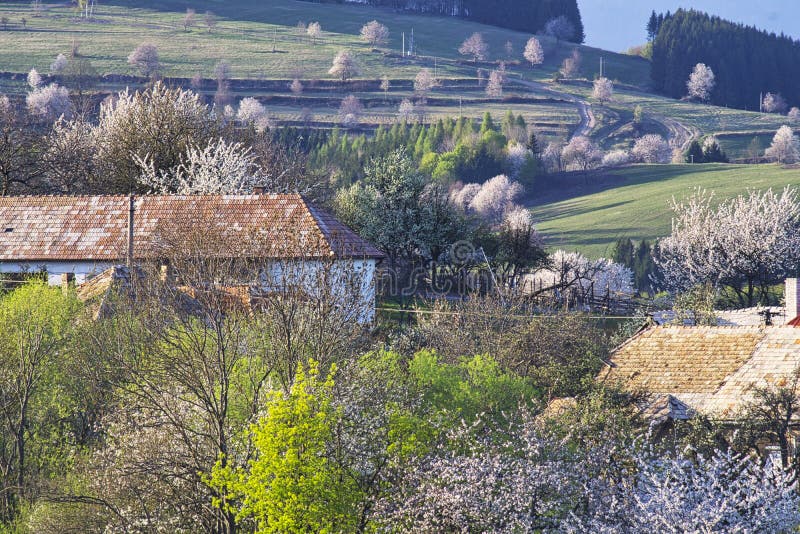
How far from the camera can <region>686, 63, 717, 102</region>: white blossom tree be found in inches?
7667

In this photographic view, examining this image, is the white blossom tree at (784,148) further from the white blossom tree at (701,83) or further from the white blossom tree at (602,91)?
the white blossom tree at (701,83)

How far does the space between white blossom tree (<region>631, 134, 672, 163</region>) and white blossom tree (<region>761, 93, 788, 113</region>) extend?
48.2 metres

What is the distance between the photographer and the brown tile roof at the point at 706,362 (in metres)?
27.9

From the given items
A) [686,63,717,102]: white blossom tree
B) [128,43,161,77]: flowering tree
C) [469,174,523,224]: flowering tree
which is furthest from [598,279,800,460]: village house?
[686,63,717,102]: white blossom tree

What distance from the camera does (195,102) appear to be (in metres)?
69.8

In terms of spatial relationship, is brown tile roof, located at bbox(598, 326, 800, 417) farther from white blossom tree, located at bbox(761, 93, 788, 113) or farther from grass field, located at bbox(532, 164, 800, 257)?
white blossom tree, located at bbox(761, 93, 788, 113)

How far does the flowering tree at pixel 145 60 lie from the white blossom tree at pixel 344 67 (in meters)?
25.8

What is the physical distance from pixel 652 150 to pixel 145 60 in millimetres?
67375

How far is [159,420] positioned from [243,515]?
3.44m

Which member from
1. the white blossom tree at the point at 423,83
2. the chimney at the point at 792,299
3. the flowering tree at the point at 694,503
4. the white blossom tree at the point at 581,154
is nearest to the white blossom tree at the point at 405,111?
the white blossom tree at the point at 423,83

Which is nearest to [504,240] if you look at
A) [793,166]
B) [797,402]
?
[797,402]

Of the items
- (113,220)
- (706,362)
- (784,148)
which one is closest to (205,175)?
(113,220)

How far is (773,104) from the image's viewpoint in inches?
7751

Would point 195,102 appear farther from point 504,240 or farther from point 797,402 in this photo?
point 797,402
